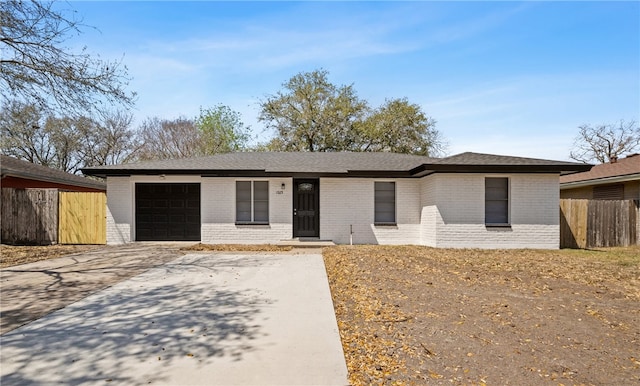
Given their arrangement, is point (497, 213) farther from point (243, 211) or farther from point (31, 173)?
point (31, 173)

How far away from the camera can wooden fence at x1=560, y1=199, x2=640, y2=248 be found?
1271 centimetres

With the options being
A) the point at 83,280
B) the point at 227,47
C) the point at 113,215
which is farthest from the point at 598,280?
the point at 113,215

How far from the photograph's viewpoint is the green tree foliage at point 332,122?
28172mm

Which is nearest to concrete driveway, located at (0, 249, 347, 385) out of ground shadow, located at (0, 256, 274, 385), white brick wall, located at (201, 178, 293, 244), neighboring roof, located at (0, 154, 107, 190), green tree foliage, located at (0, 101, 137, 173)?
ground shadow, located at (0, 256, 274, 385)

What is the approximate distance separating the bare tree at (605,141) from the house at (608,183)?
18.2 m

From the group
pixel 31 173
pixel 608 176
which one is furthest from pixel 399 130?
pixel 31 173

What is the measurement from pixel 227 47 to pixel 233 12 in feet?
5.46

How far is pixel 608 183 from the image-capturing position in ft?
49.6

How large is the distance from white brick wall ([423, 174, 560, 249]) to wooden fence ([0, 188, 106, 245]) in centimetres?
1238

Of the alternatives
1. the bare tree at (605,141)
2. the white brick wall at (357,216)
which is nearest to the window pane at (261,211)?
the white brick wall at (357,216)

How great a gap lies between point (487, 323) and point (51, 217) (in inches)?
559

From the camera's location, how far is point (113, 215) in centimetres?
1266

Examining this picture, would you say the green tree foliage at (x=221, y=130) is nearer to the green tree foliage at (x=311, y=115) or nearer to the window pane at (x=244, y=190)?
the green tree foliage at (x=311, y=115)

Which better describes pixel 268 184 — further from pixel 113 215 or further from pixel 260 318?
pixel 260 318
